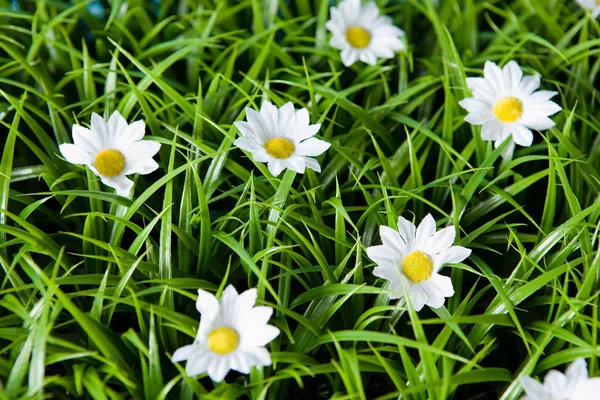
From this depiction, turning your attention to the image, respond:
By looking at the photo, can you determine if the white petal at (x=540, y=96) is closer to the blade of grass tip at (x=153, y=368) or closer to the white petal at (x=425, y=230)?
the white petal at (x=425, y=230)

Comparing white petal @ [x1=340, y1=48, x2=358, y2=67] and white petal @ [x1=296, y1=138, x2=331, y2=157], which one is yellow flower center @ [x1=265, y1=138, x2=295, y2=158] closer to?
white petal @ [x1=296, y1=138, x2=331, y2=157]

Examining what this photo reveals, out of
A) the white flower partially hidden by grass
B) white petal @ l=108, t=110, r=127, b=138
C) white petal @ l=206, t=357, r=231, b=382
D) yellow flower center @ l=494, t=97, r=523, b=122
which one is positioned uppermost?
yellow flower center @ l=494, t=97, r=523, b=122

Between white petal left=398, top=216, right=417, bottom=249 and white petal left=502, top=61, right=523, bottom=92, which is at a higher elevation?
white petal left=502, top=61, right=523, bottom=92

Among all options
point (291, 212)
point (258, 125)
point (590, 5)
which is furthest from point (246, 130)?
point (590, 5)

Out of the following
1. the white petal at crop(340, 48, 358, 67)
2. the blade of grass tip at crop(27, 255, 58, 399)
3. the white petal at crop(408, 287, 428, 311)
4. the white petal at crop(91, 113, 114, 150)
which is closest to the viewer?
the blade of grass tip at crop(27, 255, 58, 399)

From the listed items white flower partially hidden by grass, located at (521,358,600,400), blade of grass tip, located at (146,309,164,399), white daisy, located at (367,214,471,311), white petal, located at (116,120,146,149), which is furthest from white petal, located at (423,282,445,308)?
white petal, located at (116,120,146,149)

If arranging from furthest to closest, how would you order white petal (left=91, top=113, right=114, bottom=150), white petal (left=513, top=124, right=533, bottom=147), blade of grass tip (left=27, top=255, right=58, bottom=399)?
1. white petal (left=513, top=124, right=533, bottom=147)
2. white petal (left=91, top=113, right=114, bottom=150)
3. blade of grass tip (left=27, top=255, right=58, bottom=399)

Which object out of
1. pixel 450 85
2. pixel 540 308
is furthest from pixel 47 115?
pixel 540 308

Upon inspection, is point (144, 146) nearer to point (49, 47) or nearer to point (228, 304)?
point (228, 304)
